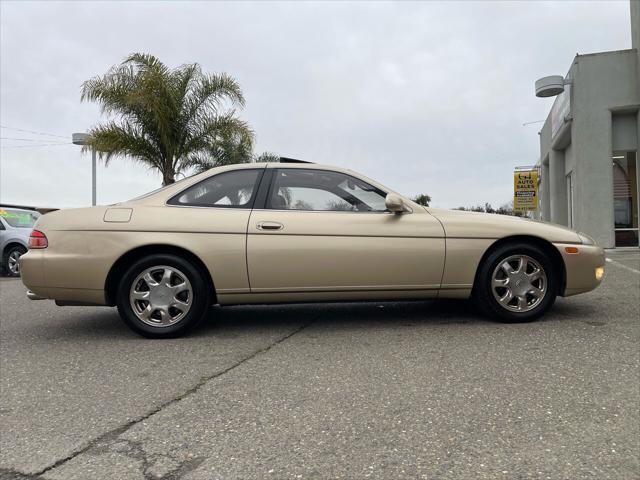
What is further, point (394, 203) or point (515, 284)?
point (515, 284)

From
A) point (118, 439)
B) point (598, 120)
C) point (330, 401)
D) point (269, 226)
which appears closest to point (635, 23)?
point (598, 120)

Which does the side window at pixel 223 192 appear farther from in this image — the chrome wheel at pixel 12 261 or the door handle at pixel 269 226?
the chrome wheel at pixel 12 261

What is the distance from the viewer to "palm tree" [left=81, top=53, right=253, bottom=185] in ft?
45.5

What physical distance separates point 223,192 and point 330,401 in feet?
7.48

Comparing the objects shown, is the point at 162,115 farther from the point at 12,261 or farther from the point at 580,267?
the point at 580,267

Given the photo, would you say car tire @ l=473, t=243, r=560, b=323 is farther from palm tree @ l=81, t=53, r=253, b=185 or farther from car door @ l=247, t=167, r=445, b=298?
palm tree @ l=81, t=53, r=253, b=185

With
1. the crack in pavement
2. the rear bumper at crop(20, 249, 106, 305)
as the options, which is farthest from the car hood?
the rear bumper at crop(20, 249, 106, 305)

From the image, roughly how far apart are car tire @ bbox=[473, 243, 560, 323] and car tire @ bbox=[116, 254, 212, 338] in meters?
2.40

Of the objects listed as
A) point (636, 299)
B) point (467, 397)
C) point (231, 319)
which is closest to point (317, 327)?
point (231, 319)

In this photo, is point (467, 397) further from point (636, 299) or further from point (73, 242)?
point (636, 299)

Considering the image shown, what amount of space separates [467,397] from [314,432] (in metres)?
0.89

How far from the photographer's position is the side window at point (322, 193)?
4.38 metres

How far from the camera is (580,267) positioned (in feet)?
14.6

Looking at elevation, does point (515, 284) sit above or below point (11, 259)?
below
